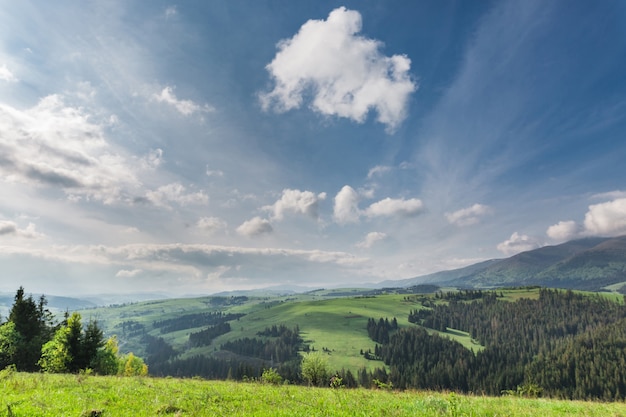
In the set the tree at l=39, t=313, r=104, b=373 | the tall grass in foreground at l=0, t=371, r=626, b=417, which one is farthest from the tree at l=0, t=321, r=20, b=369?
the tall grass in foreground at l=0, t=371, r=626, b=417

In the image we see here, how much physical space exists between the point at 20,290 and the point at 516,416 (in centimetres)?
9179

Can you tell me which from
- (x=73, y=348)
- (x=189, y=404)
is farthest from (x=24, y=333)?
(x=189, y=404)

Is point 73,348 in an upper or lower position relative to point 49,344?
lower

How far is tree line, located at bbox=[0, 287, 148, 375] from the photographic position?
153 feet

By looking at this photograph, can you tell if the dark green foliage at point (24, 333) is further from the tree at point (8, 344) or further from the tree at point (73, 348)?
the tree at point (73, 348)

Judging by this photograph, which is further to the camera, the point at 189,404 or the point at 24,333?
the point at 24,333

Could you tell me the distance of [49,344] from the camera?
158ft

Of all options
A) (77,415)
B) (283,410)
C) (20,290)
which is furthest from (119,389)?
(20,290)

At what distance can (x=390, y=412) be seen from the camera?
14.5 metres

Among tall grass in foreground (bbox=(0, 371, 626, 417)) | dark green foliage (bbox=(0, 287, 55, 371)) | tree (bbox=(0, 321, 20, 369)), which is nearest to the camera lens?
tall grass in foreground (bbox=(0, 371, 626, 417))

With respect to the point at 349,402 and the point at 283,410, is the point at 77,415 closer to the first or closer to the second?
the point at 283,410

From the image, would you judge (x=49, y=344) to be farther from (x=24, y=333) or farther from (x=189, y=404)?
(x=189, y=404)

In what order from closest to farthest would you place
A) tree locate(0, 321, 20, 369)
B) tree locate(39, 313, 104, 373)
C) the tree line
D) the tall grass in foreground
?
the tall grass in foreground, tree locate(39, 313, 104, 373), the tree line, tree locate(0, 321, 20, 369)

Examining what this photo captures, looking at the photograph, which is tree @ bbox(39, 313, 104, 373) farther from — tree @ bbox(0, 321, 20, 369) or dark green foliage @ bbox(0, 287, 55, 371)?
dark green foliage @ bbox(0, 287, 55, 371)
